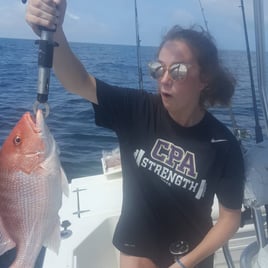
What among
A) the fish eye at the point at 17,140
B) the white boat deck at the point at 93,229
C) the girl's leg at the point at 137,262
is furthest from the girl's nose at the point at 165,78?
the white boat deck at the point at 93,229

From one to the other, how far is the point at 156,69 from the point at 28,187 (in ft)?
3.18

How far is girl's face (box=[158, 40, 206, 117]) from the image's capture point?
6.60ft

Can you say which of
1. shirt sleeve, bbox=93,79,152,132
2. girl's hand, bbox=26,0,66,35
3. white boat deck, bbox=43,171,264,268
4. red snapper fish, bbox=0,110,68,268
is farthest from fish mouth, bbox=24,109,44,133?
white boat deck, bbox=43,171,264,268

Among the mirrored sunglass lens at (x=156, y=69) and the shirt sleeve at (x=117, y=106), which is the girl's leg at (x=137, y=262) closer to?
the shirt sleeve at (x=117, y=106)

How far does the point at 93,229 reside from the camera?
9.37 ft

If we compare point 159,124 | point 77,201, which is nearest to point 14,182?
point 159,124

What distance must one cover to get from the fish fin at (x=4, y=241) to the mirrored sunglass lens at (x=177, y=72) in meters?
1.08

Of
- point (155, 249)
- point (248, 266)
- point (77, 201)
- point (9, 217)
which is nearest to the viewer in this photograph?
point (9, 217)

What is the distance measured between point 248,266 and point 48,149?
130 centimetres

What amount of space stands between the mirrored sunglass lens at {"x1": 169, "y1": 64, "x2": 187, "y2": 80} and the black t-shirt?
0.27 metres

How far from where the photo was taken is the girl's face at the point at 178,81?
79.2 inches

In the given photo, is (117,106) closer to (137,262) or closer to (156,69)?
(156,69)

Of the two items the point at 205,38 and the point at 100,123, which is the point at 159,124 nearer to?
the point at 100,123

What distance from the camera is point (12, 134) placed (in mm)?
1437
